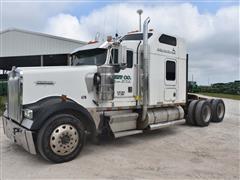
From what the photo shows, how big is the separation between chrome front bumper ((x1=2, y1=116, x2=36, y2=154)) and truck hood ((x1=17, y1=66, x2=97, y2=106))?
0.61m

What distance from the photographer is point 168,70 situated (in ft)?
24.7

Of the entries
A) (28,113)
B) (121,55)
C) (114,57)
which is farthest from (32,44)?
(28,113)

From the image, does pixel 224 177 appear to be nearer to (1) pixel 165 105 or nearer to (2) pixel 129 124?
(2) pixel 129 124

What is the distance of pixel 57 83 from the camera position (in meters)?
5.20

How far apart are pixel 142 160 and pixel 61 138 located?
174cm

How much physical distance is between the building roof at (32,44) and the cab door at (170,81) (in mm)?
11957

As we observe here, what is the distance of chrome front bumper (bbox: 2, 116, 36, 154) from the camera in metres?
4.61

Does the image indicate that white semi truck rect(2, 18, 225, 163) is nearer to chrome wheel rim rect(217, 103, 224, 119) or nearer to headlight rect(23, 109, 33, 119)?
headlight rect(23, 109, 33, 119)

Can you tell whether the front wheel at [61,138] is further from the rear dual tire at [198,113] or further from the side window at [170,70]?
the rear dual tire at [198,113]

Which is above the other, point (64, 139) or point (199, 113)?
point (199, 113)

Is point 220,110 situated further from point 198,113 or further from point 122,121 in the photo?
point 122,121

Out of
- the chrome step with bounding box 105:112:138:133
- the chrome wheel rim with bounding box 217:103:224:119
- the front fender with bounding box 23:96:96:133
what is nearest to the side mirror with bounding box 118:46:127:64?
the chrome step with bounding box 105:112:138:133

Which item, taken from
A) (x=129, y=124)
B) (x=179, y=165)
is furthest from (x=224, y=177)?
(x=129, y=124)

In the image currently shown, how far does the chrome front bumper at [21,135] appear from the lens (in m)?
4.61
